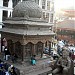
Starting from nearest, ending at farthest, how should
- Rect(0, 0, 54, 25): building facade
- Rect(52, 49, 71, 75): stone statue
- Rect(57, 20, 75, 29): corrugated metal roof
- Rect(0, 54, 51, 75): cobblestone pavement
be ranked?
Rect(52, 49, 71, 75): stone statue < Rect(0, 54, 51, 75): cobblestone pavement < Rect(0, 0, 54, 25): building facade < Rect(57, 20, 75, 29): corrugated metal roof

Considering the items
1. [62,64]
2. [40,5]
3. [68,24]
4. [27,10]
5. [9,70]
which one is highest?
[40,5]

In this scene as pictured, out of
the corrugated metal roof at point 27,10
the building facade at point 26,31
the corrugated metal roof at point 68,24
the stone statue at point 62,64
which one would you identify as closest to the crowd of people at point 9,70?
the building facade at point 26,31

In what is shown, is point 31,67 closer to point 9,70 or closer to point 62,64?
point 9,70

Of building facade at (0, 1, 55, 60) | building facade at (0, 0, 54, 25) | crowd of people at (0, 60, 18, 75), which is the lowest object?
crowd of people at (0, 60, 18, 75)

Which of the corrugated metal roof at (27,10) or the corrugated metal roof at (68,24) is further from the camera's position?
the corrugated metal roof at (68,24)

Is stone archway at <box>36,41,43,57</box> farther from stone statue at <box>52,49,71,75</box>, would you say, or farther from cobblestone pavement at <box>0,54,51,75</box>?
stone statue at <box>52,49,71,75</box>

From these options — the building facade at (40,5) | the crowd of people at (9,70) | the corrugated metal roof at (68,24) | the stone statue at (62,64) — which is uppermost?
the building facade at (40,5)

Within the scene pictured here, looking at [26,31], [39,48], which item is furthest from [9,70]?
[39,48]

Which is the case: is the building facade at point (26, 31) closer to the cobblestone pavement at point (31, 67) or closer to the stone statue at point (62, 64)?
the cobblestone pavement at point (31, 67)

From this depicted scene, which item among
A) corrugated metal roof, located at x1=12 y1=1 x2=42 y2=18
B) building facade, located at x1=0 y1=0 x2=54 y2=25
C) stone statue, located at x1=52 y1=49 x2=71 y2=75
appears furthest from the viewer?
building facade, located at x1=0 y1=0 x2=54 y2=25

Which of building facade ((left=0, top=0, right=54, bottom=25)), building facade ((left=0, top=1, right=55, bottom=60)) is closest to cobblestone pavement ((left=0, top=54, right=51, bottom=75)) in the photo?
building facade ((left=0, top=1, right=55, bottom=60))

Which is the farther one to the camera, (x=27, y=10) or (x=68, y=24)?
(x=68, y=24)

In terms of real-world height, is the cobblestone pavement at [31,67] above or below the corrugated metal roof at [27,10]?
below

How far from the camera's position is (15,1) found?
30641 mm
